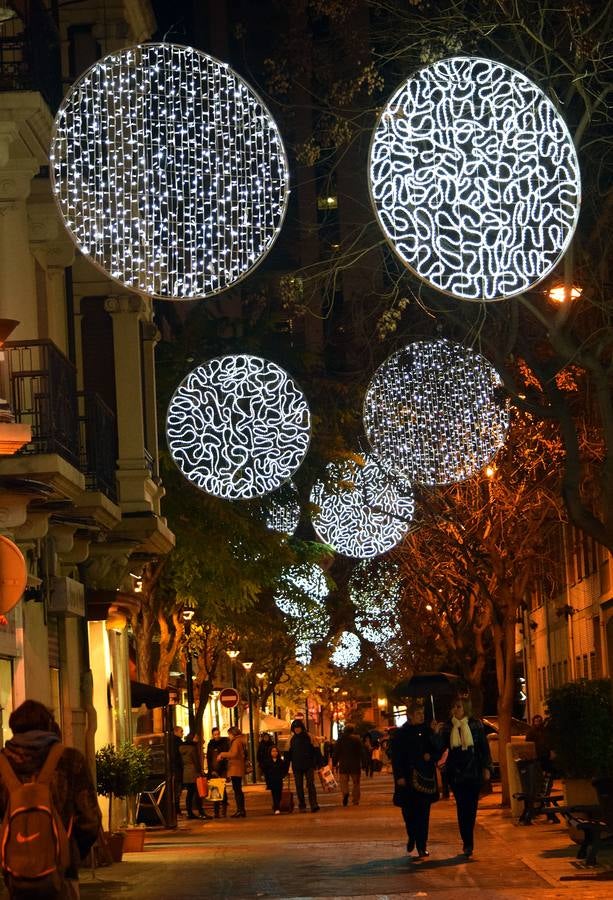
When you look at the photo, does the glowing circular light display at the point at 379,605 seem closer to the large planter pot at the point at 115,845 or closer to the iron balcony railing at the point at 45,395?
the large planter pot at the point at 115,845

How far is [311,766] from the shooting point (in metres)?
37.8

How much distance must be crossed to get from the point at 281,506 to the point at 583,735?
14.6 metres

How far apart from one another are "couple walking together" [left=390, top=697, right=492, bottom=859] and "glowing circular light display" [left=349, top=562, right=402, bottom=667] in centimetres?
3823

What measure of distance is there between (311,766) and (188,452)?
Result: 16807 millimetres

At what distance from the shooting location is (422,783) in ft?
71.6

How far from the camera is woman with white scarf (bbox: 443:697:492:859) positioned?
21.8 m

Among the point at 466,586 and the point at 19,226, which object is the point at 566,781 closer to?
the point at 19,226

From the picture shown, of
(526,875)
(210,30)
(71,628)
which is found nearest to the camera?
(526,875)

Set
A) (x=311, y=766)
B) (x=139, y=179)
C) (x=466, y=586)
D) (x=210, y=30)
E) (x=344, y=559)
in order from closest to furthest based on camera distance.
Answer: (x=139, y=179) → (x=311, y=766) → (x=466, y=586) → (x=344, y=559) → (x=210, y=30)

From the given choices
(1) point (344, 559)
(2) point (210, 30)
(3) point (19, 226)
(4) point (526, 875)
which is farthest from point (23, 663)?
(2) point (210, 30)

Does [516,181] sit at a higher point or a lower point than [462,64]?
lower

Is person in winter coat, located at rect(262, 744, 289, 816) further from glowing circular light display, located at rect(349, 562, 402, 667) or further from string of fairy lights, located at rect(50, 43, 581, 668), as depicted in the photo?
string of fairy lights, located at rect(50, 43, 581, 668)

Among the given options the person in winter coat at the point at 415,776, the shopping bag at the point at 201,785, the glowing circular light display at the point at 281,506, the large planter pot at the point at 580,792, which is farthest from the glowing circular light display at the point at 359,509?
the shopping bag at the point at 201,785

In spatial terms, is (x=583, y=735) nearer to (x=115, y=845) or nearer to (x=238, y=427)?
(x=238, y=427)
